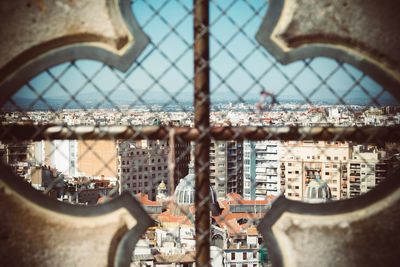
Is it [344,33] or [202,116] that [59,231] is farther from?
[344,33]

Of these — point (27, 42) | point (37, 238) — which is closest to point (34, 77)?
point (27, 42)

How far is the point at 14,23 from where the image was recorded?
81.4 inches

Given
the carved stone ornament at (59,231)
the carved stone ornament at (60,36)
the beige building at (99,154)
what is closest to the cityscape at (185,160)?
the beige building at (99,154)

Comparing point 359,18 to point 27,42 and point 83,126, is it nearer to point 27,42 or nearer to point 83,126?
point 83,126

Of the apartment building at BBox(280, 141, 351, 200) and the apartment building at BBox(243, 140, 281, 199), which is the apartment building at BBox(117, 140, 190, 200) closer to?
the apartment building at BBox(280, 141, 351, 200)

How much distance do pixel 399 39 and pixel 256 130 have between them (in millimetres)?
612

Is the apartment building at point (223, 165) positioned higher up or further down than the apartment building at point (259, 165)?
further down

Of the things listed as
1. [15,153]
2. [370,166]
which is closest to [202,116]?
[370,166]

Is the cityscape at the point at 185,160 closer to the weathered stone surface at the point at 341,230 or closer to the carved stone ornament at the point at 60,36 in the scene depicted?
the weathered stone surface at the point at 341,230

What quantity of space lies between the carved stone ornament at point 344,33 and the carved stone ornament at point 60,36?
517 millimetres

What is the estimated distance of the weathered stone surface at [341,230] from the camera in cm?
203

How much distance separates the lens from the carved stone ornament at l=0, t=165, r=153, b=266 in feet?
6.74

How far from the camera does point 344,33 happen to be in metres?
2.02

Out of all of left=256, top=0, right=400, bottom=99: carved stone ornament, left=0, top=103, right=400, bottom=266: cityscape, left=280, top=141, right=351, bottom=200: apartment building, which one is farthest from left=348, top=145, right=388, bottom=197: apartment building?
left=256, top=0, right=400, bottom=99: carved stone ornament
